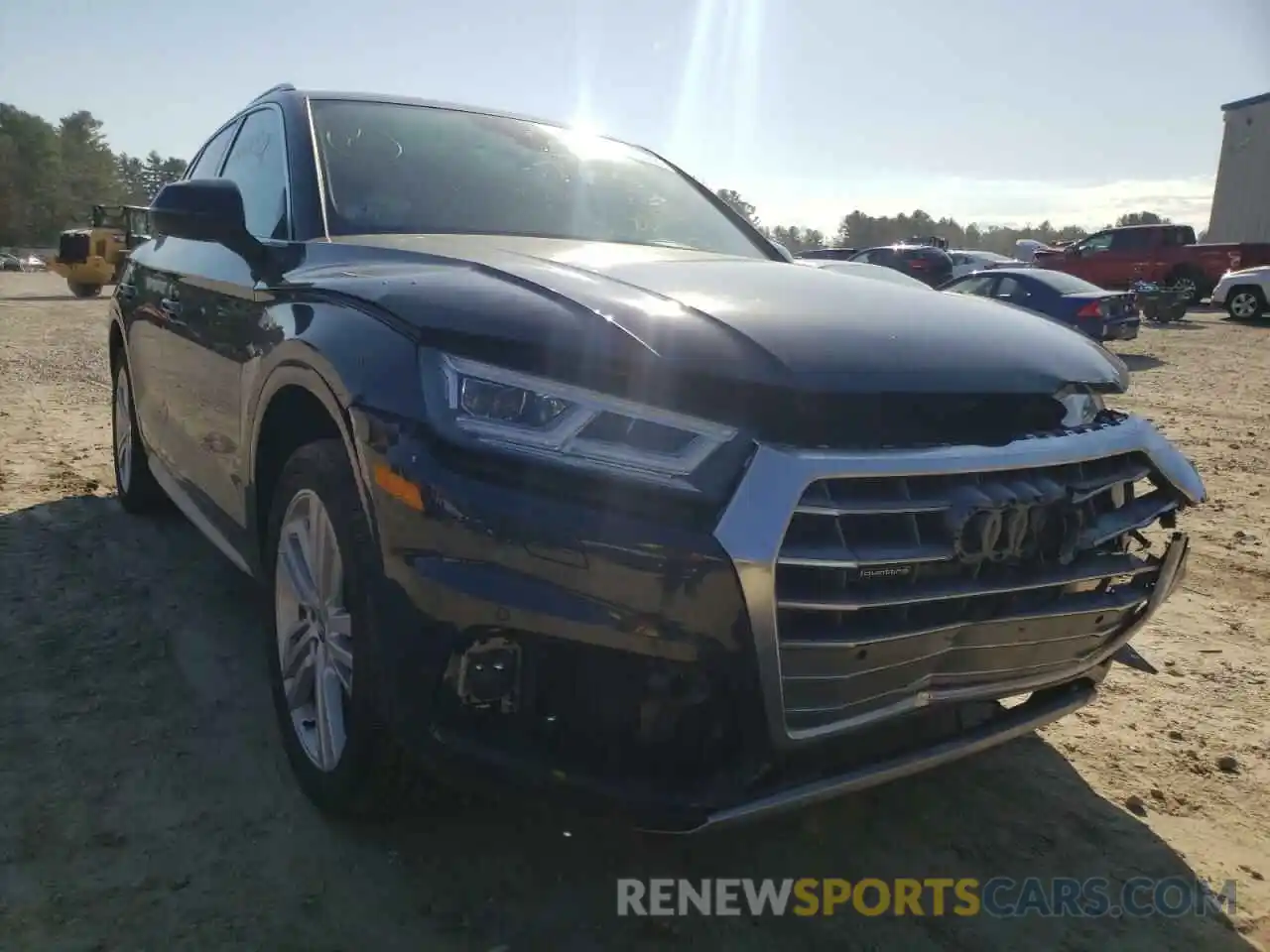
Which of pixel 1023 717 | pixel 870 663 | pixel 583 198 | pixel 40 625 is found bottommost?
pixel 40 625

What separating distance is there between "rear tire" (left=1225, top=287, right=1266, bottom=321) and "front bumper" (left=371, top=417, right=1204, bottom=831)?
20.9 metres

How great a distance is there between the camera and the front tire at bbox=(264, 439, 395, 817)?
1866mm

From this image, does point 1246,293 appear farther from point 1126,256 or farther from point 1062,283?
→ point 1062,283

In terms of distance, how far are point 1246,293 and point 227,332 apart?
2122cm

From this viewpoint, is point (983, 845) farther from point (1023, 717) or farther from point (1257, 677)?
point (1257, 677)

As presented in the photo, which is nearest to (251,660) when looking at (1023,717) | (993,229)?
(1023,717)

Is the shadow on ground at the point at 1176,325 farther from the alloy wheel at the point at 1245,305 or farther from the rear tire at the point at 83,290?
the rear tire at the point at 83,290

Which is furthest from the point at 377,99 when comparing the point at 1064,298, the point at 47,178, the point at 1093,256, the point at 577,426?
the point at 47,178

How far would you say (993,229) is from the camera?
113 m

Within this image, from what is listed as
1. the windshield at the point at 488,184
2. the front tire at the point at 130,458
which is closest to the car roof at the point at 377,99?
the windshield at the point at 488,184

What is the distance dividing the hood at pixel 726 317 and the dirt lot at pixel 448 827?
0.86 m

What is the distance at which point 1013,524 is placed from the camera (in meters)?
1.73

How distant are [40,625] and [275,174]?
170cm

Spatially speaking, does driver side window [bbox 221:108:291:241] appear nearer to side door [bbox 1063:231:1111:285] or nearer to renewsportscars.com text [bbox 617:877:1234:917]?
renewsportscars.com text [bbox 617:877:1234:917]
